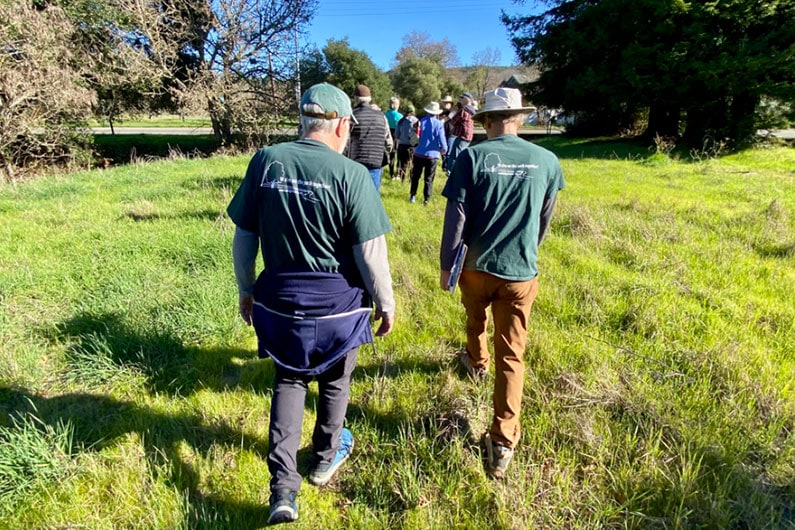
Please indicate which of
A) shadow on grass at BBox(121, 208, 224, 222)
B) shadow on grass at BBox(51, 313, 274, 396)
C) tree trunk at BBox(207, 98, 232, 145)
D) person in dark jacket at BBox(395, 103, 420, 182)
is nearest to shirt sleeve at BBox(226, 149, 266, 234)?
shadow on grass at BBox(51, 313, 274, 396)

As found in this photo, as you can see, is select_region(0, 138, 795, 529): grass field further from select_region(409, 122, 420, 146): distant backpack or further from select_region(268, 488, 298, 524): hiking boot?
select_region(409, 122, 420, 146): distant backpack

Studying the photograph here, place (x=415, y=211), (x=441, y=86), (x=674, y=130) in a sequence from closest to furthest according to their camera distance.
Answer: (x=415, y=211), (x=674, y=130), (x=441, y=86)

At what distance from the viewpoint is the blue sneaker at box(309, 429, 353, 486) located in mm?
2121

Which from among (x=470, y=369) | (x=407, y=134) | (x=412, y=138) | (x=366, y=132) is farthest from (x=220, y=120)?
(x=470, y=369)

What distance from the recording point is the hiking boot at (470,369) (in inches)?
114

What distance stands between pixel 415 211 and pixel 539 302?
3507 mm

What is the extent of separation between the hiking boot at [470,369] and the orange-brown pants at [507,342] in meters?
0.59

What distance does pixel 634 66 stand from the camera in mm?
14055

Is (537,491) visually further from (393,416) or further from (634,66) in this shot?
(634,66)

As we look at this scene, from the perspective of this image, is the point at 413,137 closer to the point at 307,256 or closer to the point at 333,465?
the point at 307,256

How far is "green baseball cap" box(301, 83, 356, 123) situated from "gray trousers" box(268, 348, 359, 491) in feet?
3.61

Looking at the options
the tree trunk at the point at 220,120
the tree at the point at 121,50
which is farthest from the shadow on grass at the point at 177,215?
the tree trunk at the point at 220,120

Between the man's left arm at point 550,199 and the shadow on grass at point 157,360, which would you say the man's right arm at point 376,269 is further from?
the shadow on grass at point 157,360

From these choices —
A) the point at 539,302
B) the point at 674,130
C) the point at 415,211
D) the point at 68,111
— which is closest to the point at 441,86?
the point at 674,130
